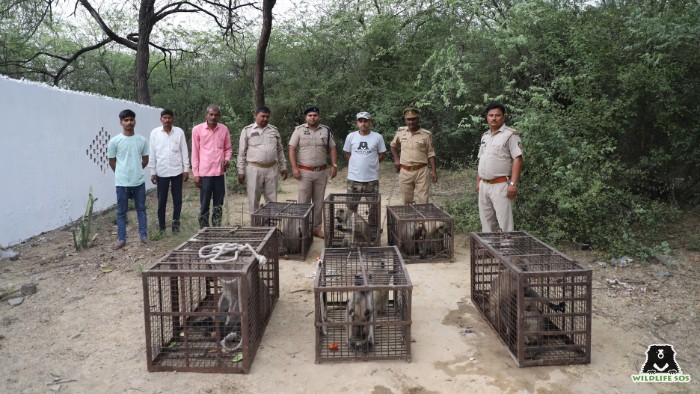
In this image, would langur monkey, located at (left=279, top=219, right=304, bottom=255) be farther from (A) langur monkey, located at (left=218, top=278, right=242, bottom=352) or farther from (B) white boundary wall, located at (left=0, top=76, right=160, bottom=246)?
(B) white boundary wall, located at (left=0, top=76, right=160, bottom=246)

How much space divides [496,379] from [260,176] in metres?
4.52

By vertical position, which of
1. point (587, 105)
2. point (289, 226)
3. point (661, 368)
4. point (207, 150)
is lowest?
point (661, 368)

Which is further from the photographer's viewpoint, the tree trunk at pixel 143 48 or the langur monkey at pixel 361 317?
the tree trunk at pixel 143 48

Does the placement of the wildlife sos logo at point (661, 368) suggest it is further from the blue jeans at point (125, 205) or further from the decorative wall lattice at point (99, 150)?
the decorative wall lattice at point (99, 150)

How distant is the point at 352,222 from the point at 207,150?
7.28 feet

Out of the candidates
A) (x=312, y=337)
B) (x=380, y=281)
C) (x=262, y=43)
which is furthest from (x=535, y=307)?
(x=262, y=43)

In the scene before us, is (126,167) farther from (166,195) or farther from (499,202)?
(499,202)

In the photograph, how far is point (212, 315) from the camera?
3.49 metres

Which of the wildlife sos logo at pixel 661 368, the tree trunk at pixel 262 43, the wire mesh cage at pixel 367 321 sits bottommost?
the wildlife sos logo at pixel 661 368

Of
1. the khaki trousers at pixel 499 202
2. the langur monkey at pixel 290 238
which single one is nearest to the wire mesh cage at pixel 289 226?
the langur monkey at pixel 290 238

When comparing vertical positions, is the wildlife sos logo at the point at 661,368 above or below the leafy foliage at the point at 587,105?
below

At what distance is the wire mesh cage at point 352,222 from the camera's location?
6539mm

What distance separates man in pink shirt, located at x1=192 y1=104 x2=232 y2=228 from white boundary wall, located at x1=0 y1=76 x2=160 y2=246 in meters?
2.31

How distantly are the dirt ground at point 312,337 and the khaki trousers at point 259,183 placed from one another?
1.25m
